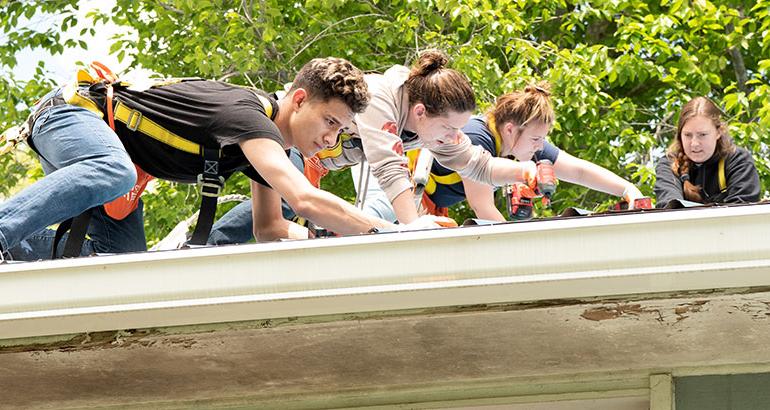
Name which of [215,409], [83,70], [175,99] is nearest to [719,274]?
[215,409]

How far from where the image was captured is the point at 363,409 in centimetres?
371

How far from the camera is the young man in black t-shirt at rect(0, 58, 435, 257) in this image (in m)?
3.75

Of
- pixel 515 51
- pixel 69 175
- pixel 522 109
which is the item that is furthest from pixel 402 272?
pixel 515 51

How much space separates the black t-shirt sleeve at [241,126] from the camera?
12.7 feet

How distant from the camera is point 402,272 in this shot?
2.96 metres

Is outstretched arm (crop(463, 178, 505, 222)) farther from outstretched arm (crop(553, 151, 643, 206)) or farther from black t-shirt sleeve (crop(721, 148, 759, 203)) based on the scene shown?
black t-shirt sleeve (crop(721, 148, 759, 203))

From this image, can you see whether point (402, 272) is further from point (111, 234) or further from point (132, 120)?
point (111, 234)

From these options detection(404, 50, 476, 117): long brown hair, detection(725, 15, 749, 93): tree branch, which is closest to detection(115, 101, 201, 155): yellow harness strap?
detection(404, 50, 476, 117): long brown hair

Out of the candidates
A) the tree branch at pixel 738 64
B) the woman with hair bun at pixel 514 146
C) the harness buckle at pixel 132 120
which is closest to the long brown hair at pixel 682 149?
the woman with hair bun at pixel 514 146

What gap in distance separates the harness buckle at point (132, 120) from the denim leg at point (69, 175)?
0.09 metres

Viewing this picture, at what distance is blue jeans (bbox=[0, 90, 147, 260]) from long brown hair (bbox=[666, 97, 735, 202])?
8.17 feet

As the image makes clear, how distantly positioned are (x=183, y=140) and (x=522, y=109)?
179cm

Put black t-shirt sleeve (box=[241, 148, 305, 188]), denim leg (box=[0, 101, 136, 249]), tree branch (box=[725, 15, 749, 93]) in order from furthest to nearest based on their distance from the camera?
tree branch (box=[725, 15, 749, 93]), black t-shirt sleeve (box=[241, 148, 305, 188]), denim leg (box=[0, 101, 136, 249])

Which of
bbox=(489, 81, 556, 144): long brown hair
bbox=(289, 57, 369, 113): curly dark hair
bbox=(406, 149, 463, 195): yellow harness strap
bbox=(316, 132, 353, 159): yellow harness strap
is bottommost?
bbox=(406, 149, 463, 195): yellow harness strap
